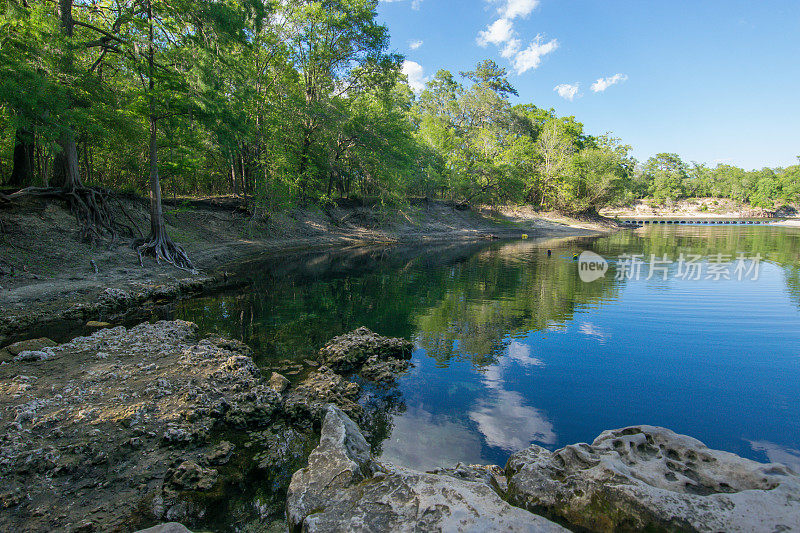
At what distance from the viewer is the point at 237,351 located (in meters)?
9.02

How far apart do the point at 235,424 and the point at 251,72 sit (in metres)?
23.7

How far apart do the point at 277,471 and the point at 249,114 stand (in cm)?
2260

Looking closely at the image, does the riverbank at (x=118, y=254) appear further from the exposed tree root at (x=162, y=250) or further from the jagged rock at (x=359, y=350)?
the jagged rock at (x=359, y=350)

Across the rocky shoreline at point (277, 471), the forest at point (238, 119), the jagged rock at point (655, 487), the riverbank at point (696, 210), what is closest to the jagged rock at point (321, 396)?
the rocky shoreline at point (277, 471)

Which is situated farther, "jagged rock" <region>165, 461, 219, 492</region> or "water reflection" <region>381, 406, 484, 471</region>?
"water reflection" <region>381, 406, 484, 471</region>

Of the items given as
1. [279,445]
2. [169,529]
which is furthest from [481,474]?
[169,529]

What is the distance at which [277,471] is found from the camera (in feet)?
16.5

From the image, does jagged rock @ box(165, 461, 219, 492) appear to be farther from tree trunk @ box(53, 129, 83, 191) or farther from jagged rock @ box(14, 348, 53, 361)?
tree trunk @ box(53, 129, 83, 191)

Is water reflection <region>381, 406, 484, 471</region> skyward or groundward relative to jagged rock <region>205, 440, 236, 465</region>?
groundward

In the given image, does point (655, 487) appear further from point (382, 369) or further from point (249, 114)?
point (249, 114)

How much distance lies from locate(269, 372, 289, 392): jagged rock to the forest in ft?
38.5

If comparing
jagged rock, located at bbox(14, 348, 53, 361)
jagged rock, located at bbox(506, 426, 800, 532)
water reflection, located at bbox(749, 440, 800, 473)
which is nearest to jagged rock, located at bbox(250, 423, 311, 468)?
jagged rock, located at bbox(506, 426, 800, 532)

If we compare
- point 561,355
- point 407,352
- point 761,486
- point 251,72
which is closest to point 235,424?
point 407,352

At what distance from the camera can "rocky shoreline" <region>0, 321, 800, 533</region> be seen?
318 centimetres
